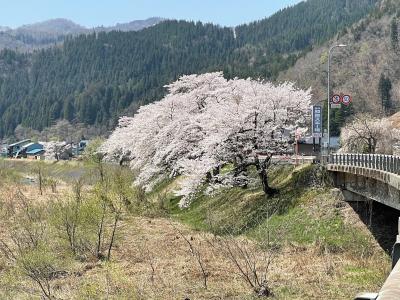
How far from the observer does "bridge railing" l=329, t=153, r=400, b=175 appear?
64.8 ft

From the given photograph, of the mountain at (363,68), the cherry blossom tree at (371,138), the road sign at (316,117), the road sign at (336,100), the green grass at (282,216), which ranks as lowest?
the green grass at (282,216)

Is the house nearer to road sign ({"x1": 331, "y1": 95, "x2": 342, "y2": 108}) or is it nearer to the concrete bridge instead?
road sign ({"x1": 331, "y1": 95, "x2": 342, "y2": 108})

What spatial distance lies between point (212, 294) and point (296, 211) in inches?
494

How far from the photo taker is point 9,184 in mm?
49250

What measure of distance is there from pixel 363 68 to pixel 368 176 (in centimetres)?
11739

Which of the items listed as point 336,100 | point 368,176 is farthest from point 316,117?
point 368,176

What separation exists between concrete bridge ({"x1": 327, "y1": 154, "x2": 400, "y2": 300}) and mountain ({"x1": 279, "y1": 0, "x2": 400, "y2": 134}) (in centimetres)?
6491

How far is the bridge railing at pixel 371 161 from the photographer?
1975 centimetres

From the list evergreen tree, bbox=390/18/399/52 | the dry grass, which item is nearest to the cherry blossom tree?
the dry grass

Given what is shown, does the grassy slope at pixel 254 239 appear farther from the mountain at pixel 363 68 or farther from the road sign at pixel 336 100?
the mountain at pixel 363 68

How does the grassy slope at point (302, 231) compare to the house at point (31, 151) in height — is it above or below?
above

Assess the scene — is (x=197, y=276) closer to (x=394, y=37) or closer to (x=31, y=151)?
(x=394, y=37)

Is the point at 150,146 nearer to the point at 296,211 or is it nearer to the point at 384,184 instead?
the point at 296,211

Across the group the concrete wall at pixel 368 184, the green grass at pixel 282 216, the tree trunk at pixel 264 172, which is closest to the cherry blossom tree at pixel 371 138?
the green grass at pixel 282 216
